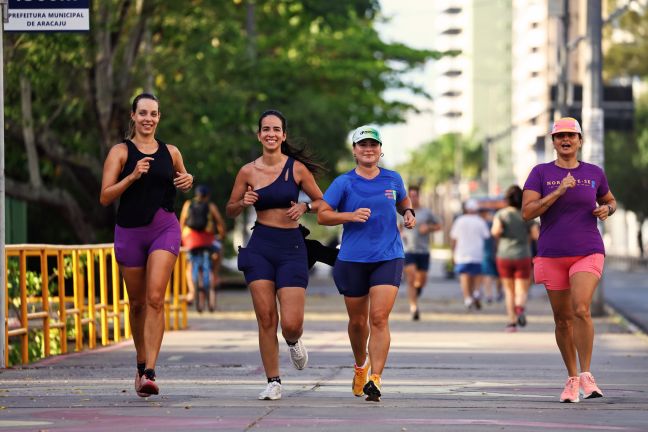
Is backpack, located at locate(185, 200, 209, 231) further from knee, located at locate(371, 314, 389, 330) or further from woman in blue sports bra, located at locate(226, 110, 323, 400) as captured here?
knee, located at locate(371, 314, 389, 330)

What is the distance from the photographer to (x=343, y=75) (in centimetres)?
4666

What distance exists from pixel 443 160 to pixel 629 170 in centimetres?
7337

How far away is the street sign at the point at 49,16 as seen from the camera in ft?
44.9

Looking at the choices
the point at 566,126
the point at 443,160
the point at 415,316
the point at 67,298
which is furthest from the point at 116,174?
the point at 443,160

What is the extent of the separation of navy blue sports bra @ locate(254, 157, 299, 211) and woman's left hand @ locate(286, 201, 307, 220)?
0.06 metres

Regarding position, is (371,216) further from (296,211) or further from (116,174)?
(116,174)

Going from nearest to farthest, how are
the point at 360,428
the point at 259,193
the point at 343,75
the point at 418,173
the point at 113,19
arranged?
the point at 360,428 < the point at 259,193 < the point at 113,19 < the point at 343,75 < the point at 418,173

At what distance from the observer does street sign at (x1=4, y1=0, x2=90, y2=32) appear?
538 inches

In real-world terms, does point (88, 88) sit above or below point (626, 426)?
above

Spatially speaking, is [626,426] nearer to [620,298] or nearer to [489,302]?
[489,302]

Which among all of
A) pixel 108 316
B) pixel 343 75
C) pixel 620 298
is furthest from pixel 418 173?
pixel 108 316

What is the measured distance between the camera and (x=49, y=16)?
13.7 m

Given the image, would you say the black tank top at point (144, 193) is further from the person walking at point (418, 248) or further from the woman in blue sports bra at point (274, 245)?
the person walking at point (418, 248)

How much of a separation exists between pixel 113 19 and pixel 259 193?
41.7 feet
